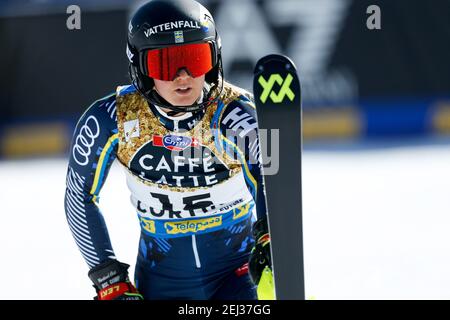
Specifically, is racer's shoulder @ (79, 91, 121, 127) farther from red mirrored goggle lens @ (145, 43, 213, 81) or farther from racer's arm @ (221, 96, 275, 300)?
racer's arm @ (221, 96, 275, 300)

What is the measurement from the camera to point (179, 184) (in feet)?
11.9

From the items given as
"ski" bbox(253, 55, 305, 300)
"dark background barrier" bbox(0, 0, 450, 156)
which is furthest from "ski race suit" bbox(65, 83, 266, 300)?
"dark background barrier" bbox(0, 0, 450, 156)

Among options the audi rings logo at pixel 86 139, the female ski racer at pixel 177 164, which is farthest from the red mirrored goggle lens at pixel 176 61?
the audi rings logo at pixel 86 139

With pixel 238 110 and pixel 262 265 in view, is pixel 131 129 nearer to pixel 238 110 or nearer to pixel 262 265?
pixel 238 110

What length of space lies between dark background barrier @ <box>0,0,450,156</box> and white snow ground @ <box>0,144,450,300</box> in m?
0.85

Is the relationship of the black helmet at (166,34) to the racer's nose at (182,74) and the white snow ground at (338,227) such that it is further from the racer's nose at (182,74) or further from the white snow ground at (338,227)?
the white snow ground at (338,227)

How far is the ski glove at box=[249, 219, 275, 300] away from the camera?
3332 millimetres

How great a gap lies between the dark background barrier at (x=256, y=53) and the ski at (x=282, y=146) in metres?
7.97

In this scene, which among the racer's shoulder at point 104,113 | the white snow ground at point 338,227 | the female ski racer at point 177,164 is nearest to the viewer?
the female ski racer at point 177,164

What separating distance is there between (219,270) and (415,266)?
2471 millimetres

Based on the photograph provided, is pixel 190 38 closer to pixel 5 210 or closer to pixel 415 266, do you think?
pixel 415 266

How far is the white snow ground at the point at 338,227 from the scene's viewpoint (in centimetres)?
563

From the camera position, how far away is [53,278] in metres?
5.99

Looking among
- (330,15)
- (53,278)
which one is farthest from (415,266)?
(330,15)
